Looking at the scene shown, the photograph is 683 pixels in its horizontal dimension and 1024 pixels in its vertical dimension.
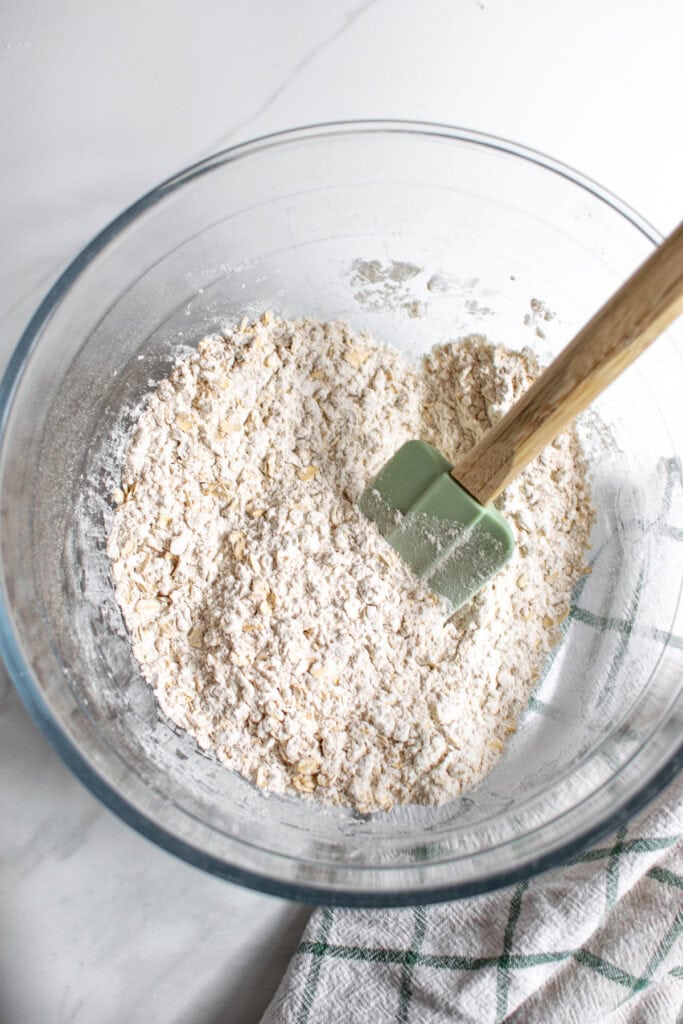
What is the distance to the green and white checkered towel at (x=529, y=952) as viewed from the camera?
135 centimetres

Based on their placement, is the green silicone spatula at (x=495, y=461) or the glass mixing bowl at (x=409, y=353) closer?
the green silicone spatula at (x=495, y=461)

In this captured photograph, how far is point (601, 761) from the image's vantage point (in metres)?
1.37

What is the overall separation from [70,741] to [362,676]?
0.45 metres

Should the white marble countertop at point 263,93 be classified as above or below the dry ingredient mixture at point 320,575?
above

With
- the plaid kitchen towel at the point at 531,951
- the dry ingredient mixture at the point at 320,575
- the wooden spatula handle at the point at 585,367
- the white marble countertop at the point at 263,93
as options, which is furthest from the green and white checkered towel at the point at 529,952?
the wooden spatula handle at the point at 585,367

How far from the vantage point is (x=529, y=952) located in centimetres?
135

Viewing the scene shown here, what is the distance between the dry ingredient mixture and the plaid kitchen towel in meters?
0.23

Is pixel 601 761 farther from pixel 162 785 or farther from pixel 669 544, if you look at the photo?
pixel 162 785

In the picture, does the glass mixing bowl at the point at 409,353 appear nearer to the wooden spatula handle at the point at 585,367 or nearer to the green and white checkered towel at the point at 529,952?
the green and white checkered towel at the point at 529,952

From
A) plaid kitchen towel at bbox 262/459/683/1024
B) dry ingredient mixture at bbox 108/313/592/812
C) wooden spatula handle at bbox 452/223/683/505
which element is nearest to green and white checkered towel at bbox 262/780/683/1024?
plaid kitchen towel at bbox 262/459/683/1024

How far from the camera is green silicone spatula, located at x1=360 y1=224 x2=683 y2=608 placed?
929 mm

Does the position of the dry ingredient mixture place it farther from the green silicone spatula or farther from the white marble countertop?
the white marble countertop

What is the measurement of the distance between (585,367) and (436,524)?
0.41m

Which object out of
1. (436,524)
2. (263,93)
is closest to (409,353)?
(436,524)
